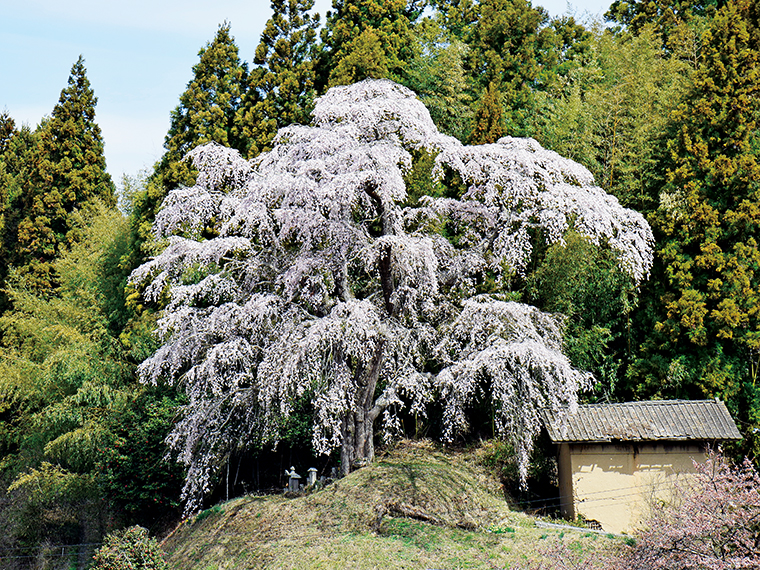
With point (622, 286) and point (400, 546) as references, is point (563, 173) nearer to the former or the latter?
point (622, 286)

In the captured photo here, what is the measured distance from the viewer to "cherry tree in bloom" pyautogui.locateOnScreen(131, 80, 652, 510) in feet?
40.2

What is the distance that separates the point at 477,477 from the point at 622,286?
16.6 feet

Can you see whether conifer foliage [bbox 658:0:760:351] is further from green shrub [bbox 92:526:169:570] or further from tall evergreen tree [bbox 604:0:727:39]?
green shrub [bbox 92:526:169:570]

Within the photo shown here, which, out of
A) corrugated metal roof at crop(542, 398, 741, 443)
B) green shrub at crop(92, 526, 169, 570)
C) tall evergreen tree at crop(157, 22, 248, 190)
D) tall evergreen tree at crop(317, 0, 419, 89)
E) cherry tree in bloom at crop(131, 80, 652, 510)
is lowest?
green shrub at crop(92, 526, 169, 570)

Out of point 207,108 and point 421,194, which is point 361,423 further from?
point 207,108

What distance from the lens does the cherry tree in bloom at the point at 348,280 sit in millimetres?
12250

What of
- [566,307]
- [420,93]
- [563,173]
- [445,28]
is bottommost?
[566,307]

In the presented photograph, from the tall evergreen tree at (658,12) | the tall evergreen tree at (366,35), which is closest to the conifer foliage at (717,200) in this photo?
the tall evergreen tree at (366,35)

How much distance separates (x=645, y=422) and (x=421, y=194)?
22.3 ft

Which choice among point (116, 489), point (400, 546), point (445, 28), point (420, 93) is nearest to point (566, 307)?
point (400, 546)

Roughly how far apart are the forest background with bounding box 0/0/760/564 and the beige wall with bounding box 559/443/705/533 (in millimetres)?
1245

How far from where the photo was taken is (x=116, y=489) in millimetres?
15805

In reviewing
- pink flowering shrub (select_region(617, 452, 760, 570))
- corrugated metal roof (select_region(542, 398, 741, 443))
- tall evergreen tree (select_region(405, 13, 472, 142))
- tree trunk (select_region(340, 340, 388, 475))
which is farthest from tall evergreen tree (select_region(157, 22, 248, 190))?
pink flowering shrub (select_region(617, 452, 760, 570))

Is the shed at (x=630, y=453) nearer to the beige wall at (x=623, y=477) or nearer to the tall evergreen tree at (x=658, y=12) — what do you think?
the beige wall at (x=623, y=477)
